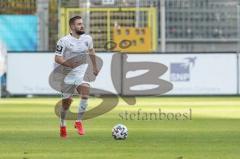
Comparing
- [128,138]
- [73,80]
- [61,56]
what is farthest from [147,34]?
[128,138]

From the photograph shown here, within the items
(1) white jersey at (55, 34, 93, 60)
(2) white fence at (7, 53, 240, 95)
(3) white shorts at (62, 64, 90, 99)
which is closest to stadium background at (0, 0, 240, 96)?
(2) white fence at (7, 53, 240, 95)

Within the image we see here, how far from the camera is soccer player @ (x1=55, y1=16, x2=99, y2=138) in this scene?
15.2 metres

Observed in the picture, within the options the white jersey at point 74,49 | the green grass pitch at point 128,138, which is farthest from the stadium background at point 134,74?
the white jersey at point 74,49

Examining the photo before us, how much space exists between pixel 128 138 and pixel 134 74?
20350mm

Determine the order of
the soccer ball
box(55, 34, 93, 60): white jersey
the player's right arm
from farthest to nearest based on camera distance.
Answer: box(55, 34, 93, 60): white jersey → the player's right arm → the soccer ball

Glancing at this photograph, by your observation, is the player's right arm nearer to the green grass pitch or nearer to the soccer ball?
the green grass pitch

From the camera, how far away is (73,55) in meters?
15.4

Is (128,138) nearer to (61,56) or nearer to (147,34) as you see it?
(61,56)

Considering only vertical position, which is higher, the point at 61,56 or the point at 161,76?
the point at 61,56

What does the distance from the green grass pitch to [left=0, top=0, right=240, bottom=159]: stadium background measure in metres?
0.02

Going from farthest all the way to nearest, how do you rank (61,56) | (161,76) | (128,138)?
1. (161,76)
2. (61,56)
3. (128,138)

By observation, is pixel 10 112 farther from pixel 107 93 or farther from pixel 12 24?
pixel 12 24

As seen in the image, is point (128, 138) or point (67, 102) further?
point (67, 102)

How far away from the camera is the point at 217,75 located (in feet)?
119
